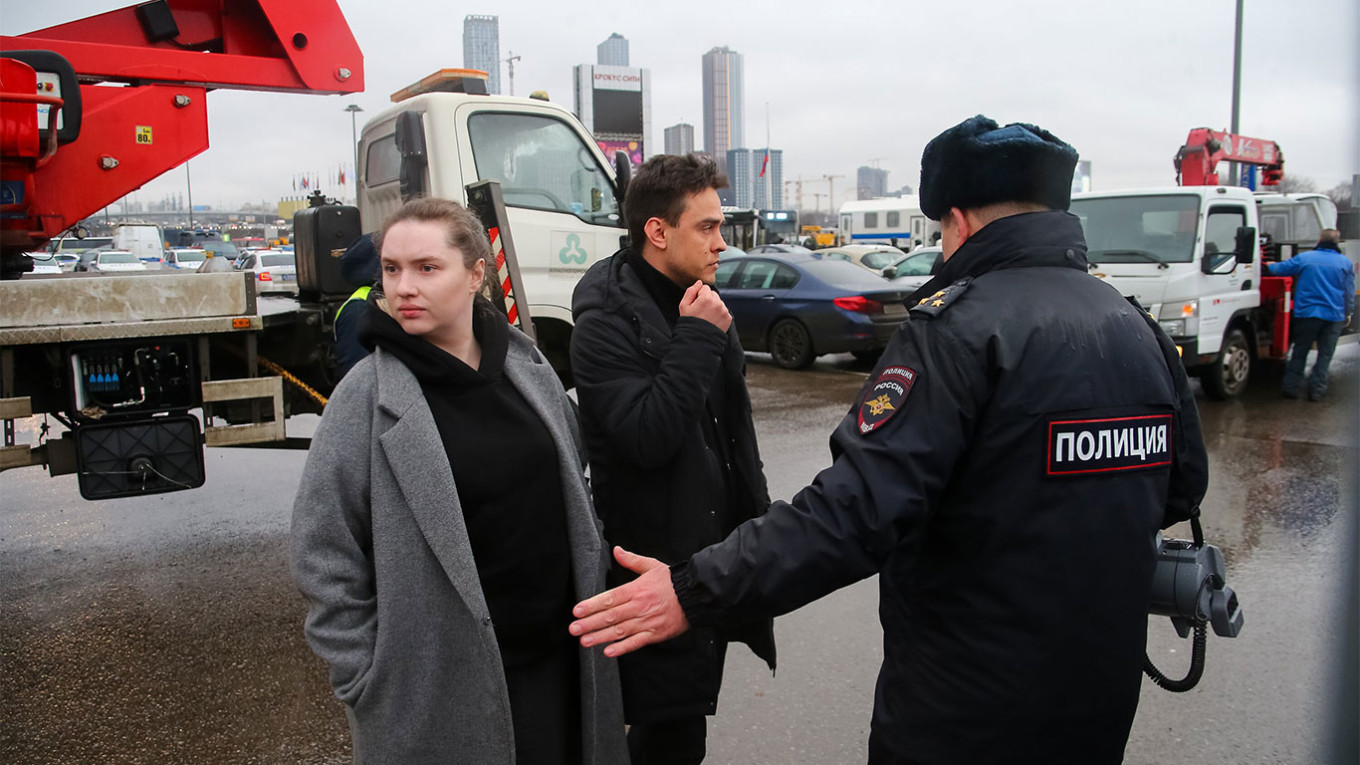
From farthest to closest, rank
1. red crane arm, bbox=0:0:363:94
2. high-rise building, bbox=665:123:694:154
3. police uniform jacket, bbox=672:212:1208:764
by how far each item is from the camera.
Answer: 1. high-rise building, bbox=665:123:694:154
2. red crane arm, bbox=0:0:363:94
3. police uniform jacket, bbox=672:212:1208:764

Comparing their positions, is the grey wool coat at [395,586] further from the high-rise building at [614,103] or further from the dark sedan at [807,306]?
the high-rise building at [614,103]

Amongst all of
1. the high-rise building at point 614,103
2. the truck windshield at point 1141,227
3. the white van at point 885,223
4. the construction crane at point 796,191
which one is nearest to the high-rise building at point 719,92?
the construction crane at point 796,191

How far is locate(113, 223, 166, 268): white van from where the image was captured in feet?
102

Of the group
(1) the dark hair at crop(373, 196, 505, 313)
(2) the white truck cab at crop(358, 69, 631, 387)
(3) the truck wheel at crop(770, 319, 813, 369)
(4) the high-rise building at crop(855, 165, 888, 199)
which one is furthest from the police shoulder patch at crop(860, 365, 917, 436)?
(4) the high-rise building at crop(855, 165, 888, 199)

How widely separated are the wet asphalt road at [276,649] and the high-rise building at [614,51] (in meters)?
120

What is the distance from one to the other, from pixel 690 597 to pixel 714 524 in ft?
2.54

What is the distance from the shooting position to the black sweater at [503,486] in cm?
210

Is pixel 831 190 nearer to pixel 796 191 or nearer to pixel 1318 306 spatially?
pixel 796 191

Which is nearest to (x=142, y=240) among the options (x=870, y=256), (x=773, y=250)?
(x=773, y=250)

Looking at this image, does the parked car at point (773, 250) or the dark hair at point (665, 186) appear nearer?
the dark hair at point (665, 186)

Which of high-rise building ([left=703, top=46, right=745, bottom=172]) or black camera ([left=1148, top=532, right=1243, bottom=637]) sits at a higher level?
high-rise building ([left=703, top=46, right=745, bottom=172])

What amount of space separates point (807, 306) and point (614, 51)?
400 ft

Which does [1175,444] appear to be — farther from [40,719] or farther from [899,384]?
[40,719]

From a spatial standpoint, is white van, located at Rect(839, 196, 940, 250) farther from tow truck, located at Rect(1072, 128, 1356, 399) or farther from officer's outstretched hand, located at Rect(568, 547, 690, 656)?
officer's outstretched hand, located at Rect(568, 547, 690, 656)
